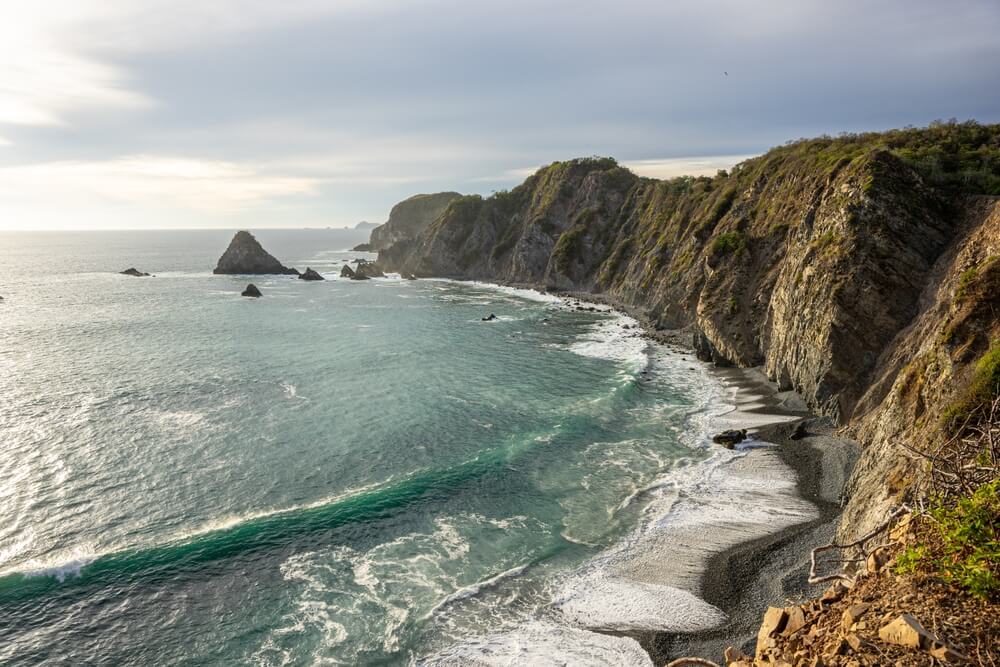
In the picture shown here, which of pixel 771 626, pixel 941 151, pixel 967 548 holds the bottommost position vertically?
pixel 771 626

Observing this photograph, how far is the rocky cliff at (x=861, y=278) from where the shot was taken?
26.6m

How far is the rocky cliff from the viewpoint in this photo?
2659cm

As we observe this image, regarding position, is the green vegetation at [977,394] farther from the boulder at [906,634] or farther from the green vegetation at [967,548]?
the boulder at [906,634]

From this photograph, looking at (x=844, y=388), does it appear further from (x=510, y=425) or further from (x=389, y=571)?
(x=389, y=571)

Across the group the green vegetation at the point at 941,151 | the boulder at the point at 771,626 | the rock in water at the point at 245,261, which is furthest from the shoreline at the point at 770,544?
the rock in water at the point at 245,261

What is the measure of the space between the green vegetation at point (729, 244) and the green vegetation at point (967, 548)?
197ft

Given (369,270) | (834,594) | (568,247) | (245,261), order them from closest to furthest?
1. (834,594)
2. (568,247)
3. (245,261)
4. (369,270)

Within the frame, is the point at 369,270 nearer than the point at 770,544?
No

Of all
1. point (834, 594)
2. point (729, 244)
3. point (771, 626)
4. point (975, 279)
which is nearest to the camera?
point (834, 594)

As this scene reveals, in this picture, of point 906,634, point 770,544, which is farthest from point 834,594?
point 770,544

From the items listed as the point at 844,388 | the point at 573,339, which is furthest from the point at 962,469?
the point at 573,339

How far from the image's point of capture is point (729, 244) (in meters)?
65.4

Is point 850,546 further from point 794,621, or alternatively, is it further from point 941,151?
point 941,151

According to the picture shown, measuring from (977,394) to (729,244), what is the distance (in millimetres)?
47466
